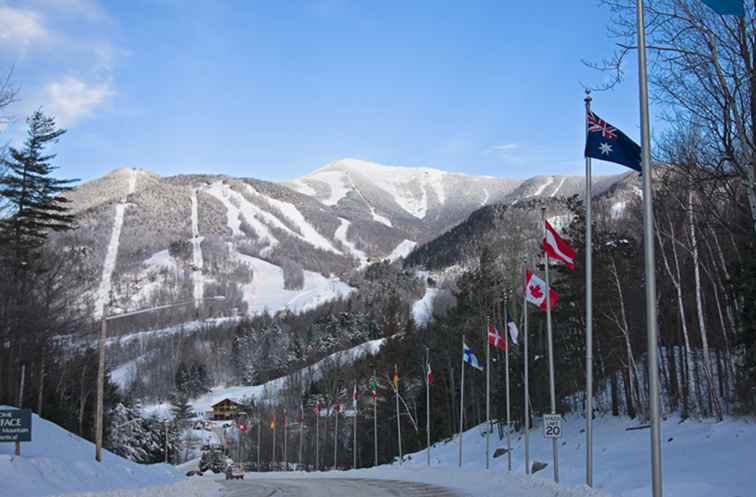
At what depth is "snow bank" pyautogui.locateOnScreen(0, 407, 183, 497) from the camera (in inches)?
829

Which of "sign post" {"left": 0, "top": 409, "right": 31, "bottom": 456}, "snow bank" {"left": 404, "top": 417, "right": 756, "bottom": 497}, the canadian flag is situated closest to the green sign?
"sign post" {"left": 0, "top": 409, "right": 31, "bottom": 456}

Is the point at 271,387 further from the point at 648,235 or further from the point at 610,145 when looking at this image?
the point at 648,235

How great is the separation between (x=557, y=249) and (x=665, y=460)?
11322 millimetres

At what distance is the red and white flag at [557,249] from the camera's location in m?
24.6

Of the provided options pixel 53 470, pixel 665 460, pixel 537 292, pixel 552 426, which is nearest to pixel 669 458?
pixel 665 460

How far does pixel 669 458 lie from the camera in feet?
99.6

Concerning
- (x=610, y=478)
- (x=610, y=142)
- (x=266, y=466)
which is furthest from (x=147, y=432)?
(x=610, y=142)

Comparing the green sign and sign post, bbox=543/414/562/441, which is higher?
the green sign

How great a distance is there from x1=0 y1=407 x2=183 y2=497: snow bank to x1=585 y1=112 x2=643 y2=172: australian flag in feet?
56.4

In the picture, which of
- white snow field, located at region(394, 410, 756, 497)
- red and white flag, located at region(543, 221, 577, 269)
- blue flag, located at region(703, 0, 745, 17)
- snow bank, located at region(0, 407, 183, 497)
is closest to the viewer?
blue flag, located at region(703, 0, 745, 17)

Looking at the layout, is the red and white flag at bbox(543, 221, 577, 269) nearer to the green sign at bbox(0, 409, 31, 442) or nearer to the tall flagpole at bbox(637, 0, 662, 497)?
the tall flagpole at bbox(637, 0, 662, 497)

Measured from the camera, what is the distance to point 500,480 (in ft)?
112

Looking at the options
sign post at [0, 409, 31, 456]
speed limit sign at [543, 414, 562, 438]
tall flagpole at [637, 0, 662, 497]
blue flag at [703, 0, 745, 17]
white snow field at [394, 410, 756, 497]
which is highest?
blue flag at [703, 0, 745, 17]

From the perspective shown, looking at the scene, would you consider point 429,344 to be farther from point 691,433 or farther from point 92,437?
point 691,433
